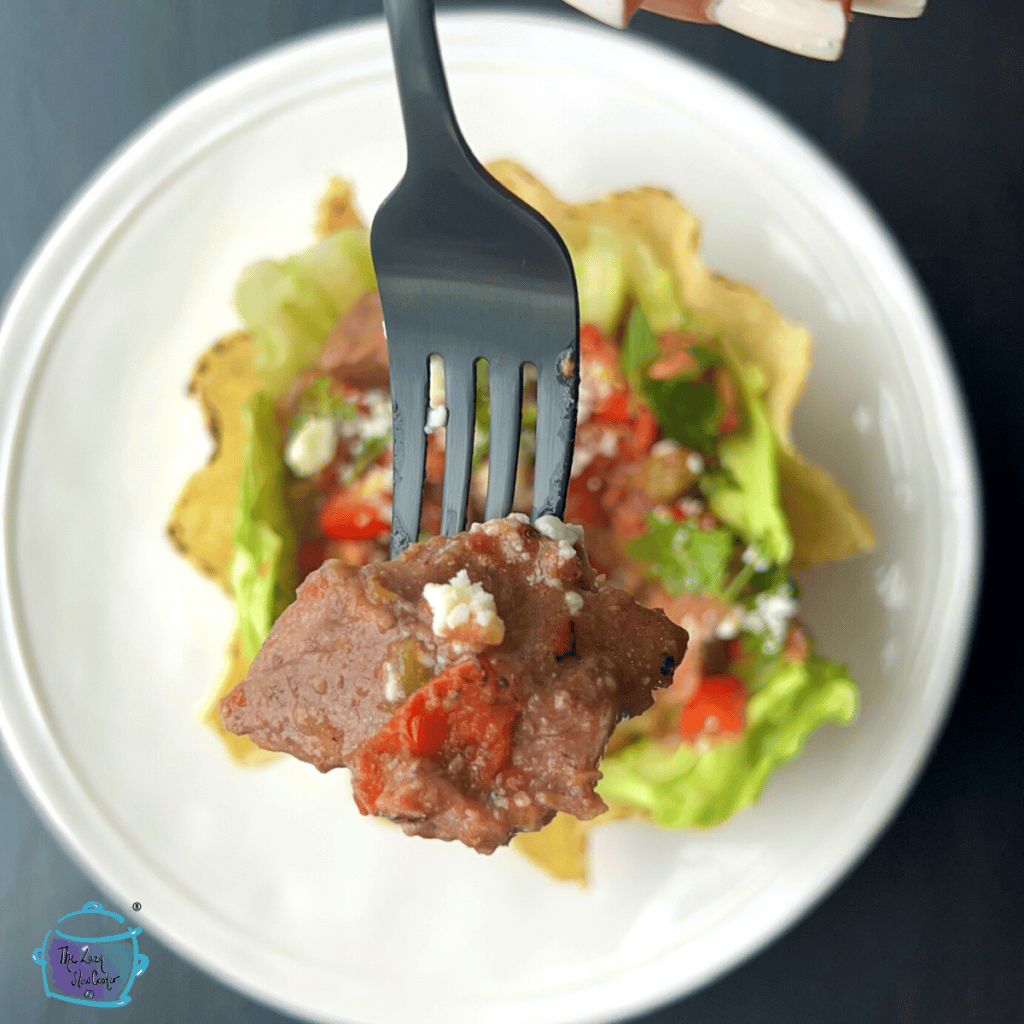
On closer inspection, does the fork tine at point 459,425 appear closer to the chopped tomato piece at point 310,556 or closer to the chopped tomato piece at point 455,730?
the chopped tomato piece at point 455,730

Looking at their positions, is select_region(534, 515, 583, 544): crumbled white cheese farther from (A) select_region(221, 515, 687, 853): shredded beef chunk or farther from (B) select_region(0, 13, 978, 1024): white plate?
(B) select_region(0, 13, 978, 1024): white plate

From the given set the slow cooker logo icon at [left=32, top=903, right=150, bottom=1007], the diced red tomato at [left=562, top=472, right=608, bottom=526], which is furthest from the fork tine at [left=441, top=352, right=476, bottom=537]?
the slow cooker logo icon at [left=32, top=903, right=150, bottom=1007]

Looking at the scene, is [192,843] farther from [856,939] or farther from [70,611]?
[856,939]

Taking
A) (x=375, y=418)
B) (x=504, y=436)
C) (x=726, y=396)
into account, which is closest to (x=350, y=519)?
(x=375, y=418)

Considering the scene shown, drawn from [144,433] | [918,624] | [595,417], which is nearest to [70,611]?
[144,433]

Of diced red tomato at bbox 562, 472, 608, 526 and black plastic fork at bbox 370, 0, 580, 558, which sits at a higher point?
black plastic fork at bbox 370, 0, 580, 558
